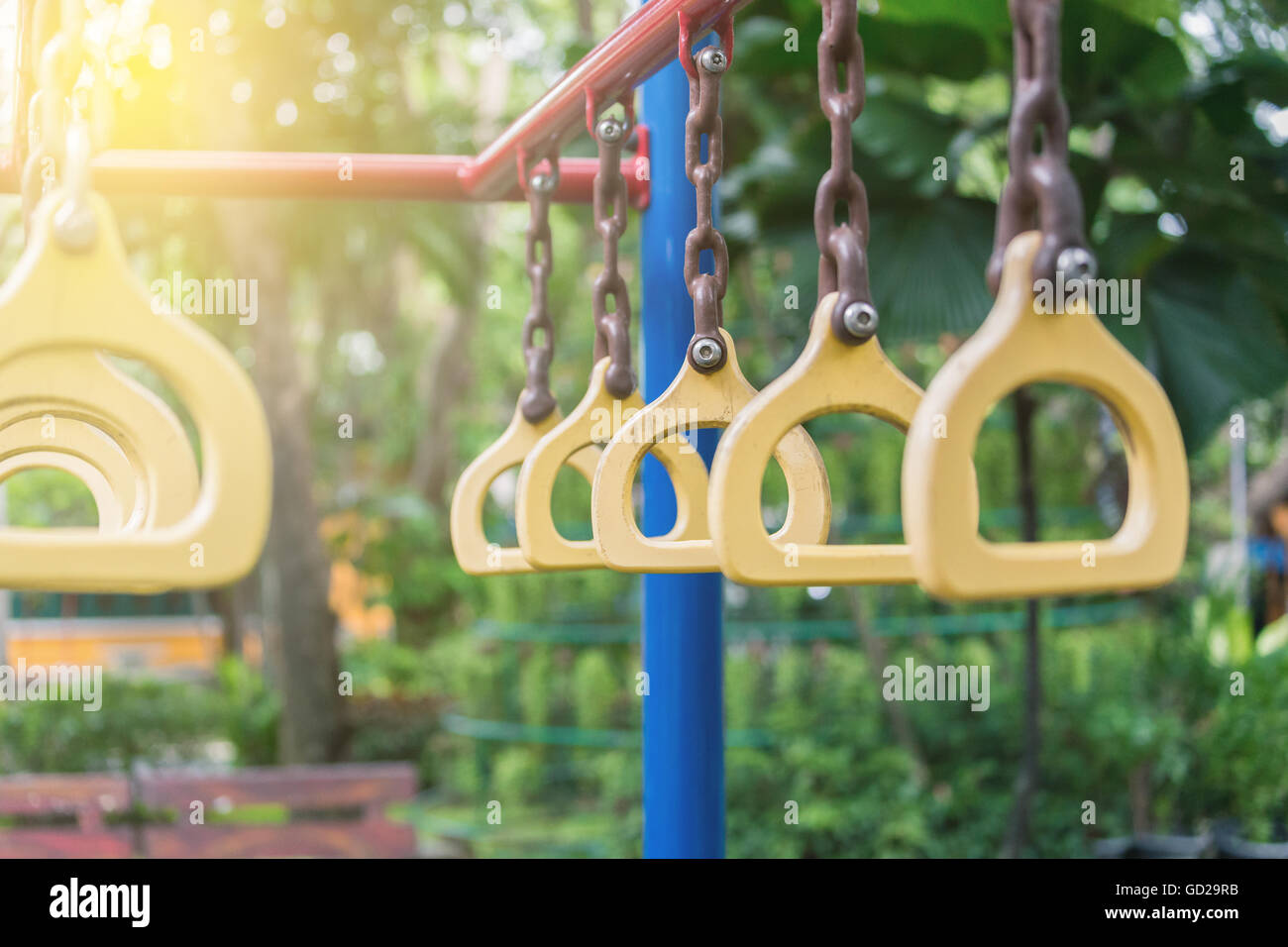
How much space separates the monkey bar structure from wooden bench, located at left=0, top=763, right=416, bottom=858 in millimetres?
2936

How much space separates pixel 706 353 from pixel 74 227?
510 millimetres

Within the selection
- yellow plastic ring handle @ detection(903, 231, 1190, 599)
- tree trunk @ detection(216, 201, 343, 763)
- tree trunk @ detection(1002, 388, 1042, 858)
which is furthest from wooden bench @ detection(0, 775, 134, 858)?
yellow plastic ring handle @ detection(903, 231, 1190, 599)

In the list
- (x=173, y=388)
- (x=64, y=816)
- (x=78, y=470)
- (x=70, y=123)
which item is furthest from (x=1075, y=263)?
(x=64, y=816)

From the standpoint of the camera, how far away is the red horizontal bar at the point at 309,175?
177cm

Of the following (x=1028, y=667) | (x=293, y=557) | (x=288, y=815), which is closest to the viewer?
(x=1028, y=667)

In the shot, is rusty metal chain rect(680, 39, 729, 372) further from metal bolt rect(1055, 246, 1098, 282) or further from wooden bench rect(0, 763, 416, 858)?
wooden bench rect(0, 763, 416, 858)

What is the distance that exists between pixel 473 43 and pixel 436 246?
2.88 meters

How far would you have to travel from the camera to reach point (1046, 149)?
24.8 inches

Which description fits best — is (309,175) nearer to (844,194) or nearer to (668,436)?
(668,436)

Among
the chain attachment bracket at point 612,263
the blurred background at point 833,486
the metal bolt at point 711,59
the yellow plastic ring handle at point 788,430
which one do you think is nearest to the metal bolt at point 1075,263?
the yellow plastic ring handle at point 788,430

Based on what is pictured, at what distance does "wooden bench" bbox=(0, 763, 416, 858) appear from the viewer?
4391 mm

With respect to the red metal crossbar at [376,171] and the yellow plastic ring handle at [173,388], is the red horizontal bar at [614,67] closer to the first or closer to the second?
the red metal crossbar at [376,171]

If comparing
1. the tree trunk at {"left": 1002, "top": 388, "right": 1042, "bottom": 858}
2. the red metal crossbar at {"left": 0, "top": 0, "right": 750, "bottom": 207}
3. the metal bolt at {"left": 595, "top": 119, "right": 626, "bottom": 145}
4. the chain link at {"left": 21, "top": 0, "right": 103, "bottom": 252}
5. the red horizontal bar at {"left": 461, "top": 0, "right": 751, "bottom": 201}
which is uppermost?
the red metal crossbar at {"left": 0, "top": 0, "right": 750, "bottom": 207}
